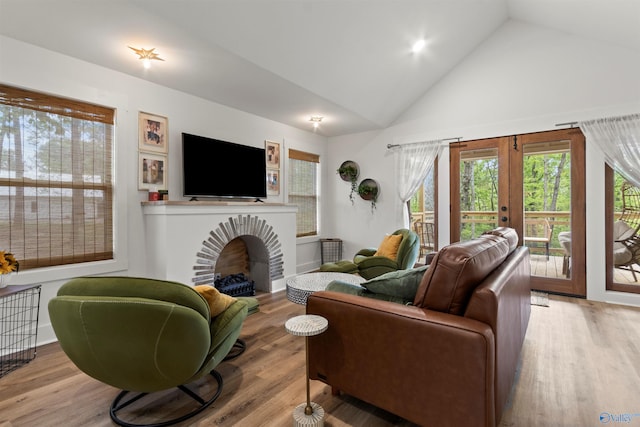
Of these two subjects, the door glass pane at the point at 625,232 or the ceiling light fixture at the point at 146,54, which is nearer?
the ceiling light fixture at the point at 146,54

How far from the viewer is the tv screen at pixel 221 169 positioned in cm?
370

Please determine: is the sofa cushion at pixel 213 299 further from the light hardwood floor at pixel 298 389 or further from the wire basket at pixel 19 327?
the wire basket at pixel 19 327

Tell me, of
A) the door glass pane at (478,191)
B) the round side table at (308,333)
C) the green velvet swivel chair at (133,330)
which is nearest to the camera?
the green velvet swivel chair at (133,330)

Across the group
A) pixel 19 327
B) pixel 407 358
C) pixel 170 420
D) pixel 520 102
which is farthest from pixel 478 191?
pixel 19 327

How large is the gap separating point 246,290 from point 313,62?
288cm

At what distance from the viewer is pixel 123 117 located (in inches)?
127

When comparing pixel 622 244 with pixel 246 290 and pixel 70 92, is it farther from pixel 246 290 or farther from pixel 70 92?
pixel 70 92

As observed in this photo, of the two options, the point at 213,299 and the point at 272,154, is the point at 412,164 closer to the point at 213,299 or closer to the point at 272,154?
the point at 272,154

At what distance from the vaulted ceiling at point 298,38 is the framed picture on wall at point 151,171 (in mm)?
834

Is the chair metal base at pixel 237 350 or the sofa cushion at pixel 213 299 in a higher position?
the sofa cushion at pixel 213 299

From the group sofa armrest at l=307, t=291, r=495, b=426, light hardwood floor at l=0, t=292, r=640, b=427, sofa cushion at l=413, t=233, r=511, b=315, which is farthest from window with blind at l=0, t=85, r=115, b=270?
sofa cushion at l=413, t=233, r=511, b=315

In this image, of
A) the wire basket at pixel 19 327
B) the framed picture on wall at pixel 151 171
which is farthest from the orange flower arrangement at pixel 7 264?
the framed picture on wall at pixel 151 171

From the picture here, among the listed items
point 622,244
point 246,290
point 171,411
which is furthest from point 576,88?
point 171,411

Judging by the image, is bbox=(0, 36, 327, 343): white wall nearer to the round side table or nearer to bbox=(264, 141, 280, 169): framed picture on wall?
bbox=(264, 141, 280, 169): framed picture on wall
